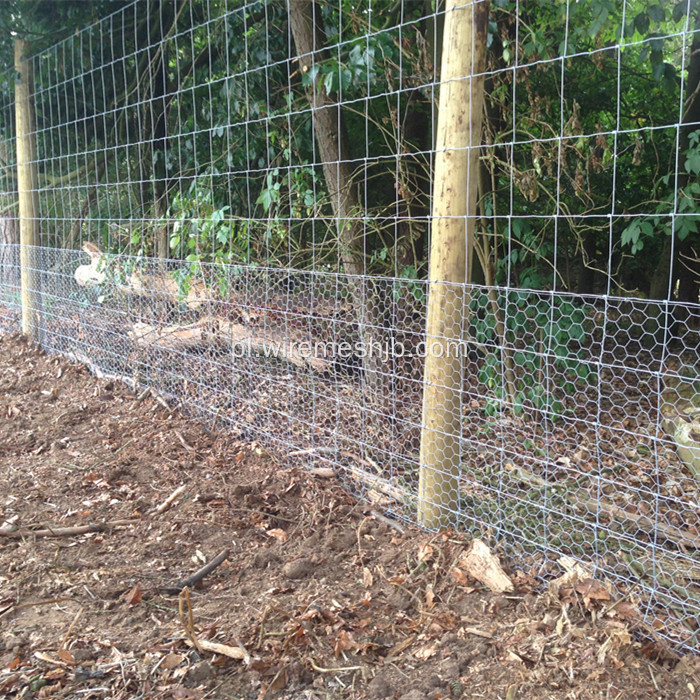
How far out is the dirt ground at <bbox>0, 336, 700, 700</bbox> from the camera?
6.40 feet

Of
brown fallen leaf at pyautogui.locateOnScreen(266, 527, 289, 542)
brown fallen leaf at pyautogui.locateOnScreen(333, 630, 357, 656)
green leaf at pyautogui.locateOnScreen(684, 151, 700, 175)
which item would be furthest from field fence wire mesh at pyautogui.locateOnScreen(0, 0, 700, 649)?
brown fallen leaf at pyautogui.locateOnScreen(333, 630, 357, 656)

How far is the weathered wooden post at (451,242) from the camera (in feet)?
8.01

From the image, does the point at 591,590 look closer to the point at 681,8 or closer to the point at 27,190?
the point at 681,8

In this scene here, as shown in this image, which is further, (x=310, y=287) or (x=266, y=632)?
(x=310, y=287)

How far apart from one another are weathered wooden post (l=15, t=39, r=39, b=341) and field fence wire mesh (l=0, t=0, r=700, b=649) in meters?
0.10

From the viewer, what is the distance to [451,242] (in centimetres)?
256

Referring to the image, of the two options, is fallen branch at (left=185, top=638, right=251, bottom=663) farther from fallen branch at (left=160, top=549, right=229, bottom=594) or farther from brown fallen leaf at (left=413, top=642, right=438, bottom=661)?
brown fallen leaf at (left=413, top=642, right=438, bottom=661)

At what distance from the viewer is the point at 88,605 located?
2.36m

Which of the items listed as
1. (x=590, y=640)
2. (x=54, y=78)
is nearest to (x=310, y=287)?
(x=590, y=640)

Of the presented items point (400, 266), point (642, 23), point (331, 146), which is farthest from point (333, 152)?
point (642, 23)

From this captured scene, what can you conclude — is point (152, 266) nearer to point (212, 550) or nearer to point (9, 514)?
point (9, 514)

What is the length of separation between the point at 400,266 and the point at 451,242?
4.55 ft

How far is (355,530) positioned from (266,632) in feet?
2.67

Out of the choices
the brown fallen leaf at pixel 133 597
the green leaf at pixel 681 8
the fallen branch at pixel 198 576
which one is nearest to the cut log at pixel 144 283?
the fallen branch at pixel 198 576
